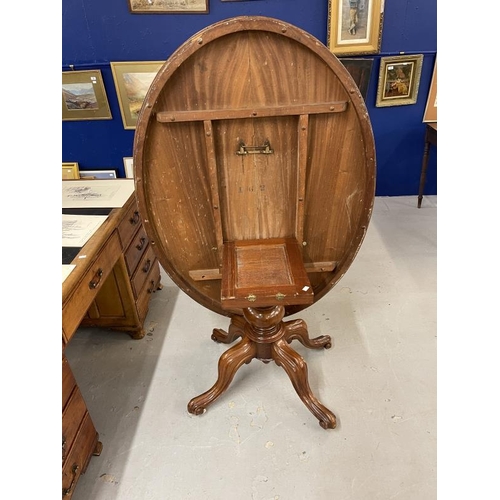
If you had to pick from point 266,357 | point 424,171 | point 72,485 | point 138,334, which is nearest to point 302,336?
point 266,357

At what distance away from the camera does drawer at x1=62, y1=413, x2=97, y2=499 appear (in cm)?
134

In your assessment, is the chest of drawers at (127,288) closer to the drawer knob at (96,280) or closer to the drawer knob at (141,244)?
the drawer knob at (141,244)

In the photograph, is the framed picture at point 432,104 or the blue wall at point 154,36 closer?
the blue wall at point 154,36

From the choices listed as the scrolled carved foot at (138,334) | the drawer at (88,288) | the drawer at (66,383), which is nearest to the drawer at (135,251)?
the drawer at (88,288)

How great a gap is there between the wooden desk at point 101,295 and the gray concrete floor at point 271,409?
0.14 m

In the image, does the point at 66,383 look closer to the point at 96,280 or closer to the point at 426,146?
the point at 96,280

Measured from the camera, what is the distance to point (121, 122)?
9.95ft

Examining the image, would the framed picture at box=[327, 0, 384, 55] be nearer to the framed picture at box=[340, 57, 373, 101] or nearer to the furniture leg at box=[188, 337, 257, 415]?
the framed picture at box=[340, 57, 373, 101]

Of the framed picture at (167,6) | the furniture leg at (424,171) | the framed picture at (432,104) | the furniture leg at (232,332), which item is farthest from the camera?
the furniture leg at (424,171)

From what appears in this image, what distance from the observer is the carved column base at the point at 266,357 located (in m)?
1.58

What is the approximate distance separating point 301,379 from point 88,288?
96cm

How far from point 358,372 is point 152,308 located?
1.29 m

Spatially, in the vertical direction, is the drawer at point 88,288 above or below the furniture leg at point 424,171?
below

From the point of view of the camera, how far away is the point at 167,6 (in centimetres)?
257
